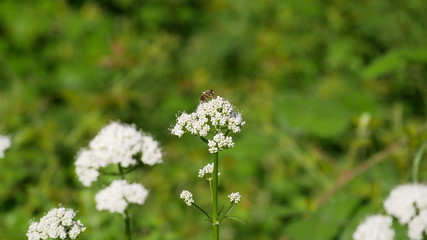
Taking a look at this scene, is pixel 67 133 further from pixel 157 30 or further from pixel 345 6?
pixel 345 6

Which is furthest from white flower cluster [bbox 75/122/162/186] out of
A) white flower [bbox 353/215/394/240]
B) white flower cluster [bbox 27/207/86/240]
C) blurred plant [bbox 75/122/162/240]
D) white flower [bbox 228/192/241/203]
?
white flower [bbox 353/215/394/240]

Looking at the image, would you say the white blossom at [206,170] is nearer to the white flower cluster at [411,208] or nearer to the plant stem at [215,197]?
Result: the plant stem at [215,197]

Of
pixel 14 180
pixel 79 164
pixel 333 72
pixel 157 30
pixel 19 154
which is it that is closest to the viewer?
pixel 79 164

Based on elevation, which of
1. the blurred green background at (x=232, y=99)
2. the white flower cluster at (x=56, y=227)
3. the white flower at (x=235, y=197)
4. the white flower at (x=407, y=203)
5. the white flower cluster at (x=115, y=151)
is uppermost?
the blurred green background at (x=232, y=99)

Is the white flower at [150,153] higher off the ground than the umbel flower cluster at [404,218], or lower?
higher

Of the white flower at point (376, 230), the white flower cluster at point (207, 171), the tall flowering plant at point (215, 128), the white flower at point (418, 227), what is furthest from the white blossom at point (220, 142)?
the white flower at point (418, 227)

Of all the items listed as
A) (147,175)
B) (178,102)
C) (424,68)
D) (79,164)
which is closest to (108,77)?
(178,102)

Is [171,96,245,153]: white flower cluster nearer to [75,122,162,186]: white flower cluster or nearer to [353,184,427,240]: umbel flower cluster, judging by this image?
[75,122,162,186]: white flower cluster

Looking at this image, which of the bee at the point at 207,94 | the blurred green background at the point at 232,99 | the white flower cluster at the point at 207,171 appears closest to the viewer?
the white flower cluster at the point at 207,171
